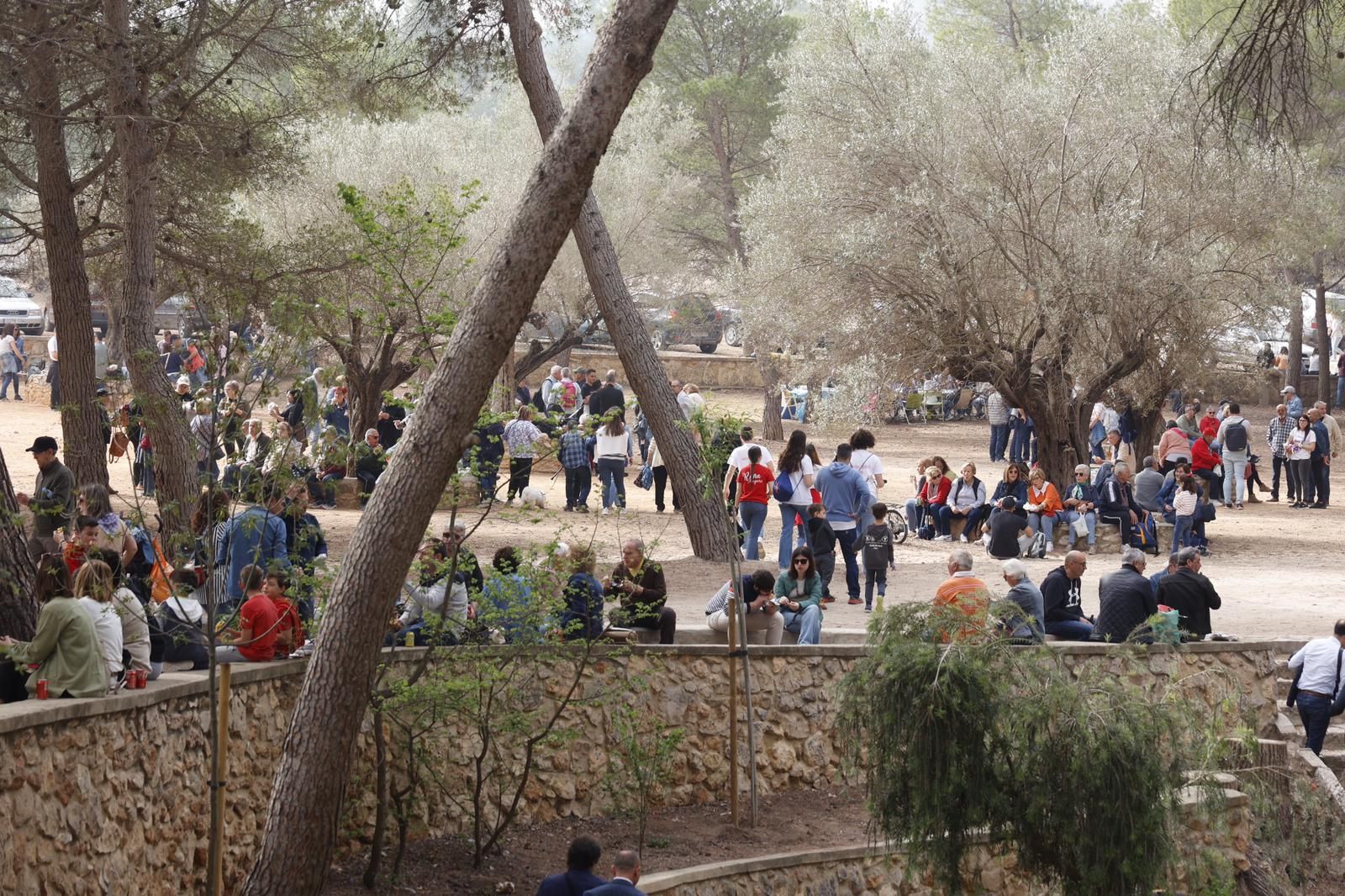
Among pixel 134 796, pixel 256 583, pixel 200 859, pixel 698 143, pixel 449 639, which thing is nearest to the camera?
pixel 134 796

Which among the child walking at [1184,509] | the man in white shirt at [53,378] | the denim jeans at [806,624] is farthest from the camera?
the man in white shirt at [53,378]

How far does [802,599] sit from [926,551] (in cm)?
669

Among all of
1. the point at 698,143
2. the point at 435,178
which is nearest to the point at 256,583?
the point at 435,178

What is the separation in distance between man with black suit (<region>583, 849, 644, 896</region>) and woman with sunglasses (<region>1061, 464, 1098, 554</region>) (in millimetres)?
11711

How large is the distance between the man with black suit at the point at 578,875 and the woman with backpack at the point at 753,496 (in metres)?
7.42

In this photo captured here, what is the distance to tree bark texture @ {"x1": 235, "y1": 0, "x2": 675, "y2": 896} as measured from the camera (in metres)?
7.59

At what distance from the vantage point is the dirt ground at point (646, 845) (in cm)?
883

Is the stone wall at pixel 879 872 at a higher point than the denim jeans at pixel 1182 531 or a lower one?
lower

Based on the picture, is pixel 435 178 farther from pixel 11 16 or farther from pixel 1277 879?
pixel 1277 879

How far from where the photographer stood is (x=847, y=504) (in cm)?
1442

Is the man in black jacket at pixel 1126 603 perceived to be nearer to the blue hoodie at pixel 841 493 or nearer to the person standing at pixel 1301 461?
the blue hoodie at pixel 841 493

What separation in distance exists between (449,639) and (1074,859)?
389 cm

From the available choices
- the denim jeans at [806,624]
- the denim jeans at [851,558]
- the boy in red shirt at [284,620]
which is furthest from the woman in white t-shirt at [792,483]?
the boy in red shirt at [284,620]

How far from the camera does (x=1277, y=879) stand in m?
12.5
